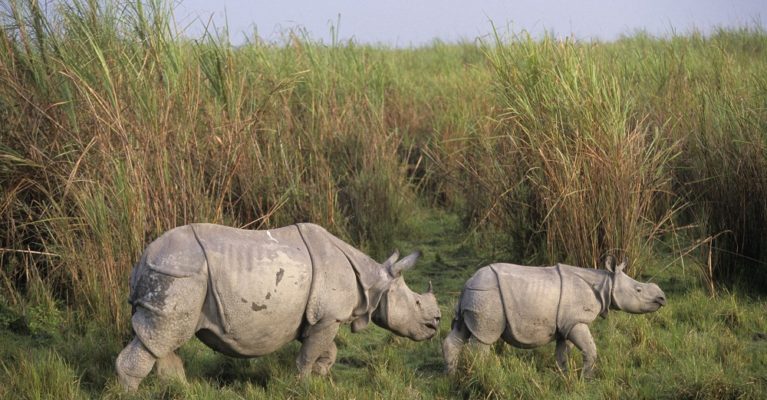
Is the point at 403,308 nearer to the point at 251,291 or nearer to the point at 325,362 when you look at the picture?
the point at 325,362

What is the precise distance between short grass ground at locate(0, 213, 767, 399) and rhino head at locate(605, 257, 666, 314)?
0.95ft

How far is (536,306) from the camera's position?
5219mm

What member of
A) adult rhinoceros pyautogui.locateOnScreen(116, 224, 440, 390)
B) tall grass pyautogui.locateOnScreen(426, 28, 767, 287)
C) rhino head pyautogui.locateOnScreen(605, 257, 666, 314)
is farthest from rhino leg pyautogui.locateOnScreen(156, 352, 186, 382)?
tall grass pyautogui.locateOnScreen(426, 28, 767, 287)

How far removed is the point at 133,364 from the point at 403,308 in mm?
1423

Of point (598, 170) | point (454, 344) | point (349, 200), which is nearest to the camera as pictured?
point (454, 344)

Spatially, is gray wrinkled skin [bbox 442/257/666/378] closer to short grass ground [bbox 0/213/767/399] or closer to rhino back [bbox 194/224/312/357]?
short grass ground [bbox 0/213/767/399]

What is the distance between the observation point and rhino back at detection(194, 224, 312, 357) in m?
4.71

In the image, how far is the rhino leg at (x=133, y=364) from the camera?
4719mm

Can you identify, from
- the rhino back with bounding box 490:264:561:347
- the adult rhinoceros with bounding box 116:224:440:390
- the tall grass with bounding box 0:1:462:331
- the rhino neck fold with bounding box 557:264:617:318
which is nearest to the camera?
the adult rhinoceros with bounding box 116:224:440:390

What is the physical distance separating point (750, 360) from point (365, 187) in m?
3.75

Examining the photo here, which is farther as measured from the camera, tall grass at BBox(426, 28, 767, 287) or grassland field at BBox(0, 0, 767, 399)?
tall grass at BBox(426, 28, 767, 287)

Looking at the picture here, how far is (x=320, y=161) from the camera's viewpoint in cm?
814

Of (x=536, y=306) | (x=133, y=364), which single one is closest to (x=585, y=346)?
(x=536, y=306)

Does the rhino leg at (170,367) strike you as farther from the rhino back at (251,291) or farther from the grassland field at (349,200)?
the rhino back at (251,291)
